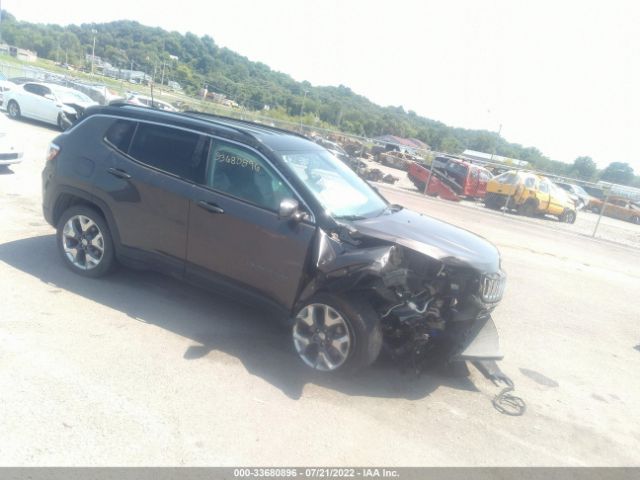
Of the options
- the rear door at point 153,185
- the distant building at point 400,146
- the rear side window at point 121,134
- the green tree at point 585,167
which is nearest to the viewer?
the rear door at point 153,185

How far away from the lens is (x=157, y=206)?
16.2 ft

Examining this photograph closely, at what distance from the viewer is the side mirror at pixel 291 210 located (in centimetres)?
413

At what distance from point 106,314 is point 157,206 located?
1.13 metres

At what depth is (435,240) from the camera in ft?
14.6

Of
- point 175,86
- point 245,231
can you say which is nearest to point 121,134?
point 245,231

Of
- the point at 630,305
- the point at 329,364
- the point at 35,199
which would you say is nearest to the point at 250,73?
the point at 35,199

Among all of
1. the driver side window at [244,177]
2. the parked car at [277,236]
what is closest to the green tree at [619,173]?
the parked car at [277,236]

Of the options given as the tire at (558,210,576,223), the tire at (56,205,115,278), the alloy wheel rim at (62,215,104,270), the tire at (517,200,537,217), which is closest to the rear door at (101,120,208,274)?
the tire at (56,205,115,278)

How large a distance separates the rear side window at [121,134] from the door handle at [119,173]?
8.6 inches

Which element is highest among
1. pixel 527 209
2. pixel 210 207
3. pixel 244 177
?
pixel 244 177

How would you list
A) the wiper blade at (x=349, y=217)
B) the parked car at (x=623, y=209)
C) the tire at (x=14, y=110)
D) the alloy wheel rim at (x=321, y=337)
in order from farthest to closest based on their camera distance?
the parked car at (x=623, y=209), the tire at (x=14, y=110), the wiper blade at (x=349, y=217), the alloy wheel rim at (x=321, y=337)

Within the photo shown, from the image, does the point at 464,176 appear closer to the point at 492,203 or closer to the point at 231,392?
the point at 492,203

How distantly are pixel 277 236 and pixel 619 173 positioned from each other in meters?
75.6

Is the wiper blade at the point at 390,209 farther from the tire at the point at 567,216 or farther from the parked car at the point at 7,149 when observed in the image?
the tire at the point at 567,216
